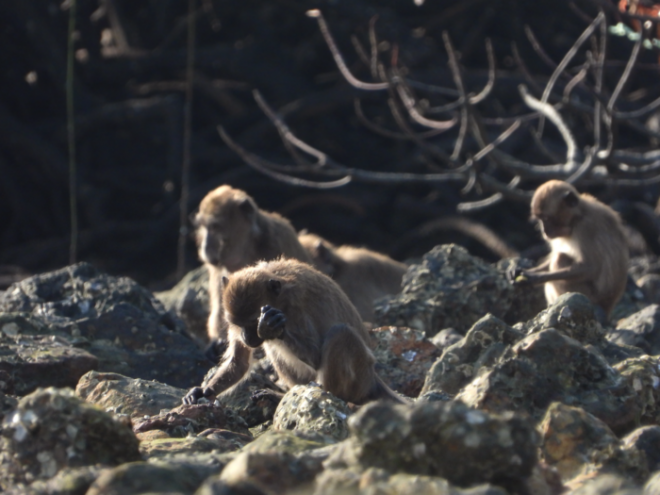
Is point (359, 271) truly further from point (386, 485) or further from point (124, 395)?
point (386, 485)

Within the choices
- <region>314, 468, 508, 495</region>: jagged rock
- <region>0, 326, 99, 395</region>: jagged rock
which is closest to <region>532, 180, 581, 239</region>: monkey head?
<region>0, 326, 99, 395</region>: jagged rock

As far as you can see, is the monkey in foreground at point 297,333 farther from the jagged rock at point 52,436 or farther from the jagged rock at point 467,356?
the jagged rock at point 52,436

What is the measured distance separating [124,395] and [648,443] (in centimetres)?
225

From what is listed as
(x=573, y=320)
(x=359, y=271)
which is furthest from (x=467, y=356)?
(x=359, y=271)

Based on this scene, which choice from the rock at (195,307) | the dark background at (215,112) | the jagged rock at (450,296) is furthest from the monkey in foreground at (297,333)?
the dark background at (215,112)

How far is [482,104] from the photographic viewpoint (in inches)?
476

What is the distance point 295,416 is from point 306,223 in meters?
8.29

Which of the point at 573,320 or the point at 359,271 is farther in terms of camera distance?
the point at 359,271

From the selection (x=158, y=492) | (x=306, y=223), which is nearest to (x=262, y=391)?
(x=158, y=492)

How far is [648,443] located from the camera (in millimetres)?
3467

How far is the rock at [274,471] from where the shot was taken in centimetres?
269

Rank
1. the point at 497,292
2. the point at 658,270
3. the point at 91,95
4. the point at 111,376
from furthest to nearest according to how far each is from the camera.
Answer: the point at 91,95 → the point at 658,270 → the point at 497,292 → the point at 111,376

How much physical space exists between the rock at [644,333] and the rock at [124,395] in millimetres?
2635

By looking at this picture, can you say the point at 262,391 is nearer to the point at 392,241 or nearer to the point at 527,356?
the point at 527,356
